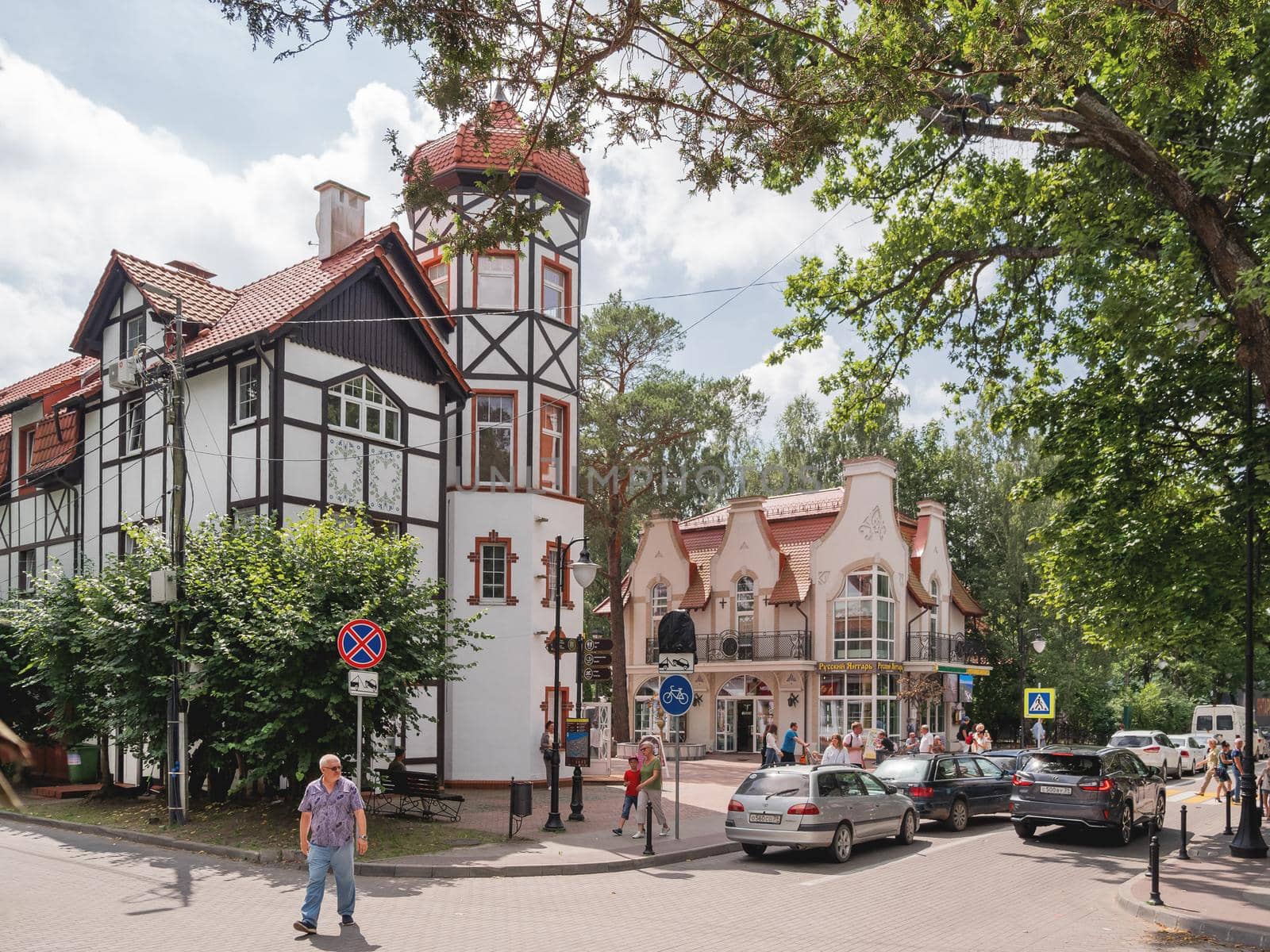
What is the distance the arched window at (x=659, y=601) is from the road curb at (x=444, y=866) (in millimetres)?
28659

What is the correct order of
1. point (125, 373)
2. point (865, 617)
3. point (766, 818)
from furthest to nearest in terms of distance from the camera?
1. point (865, 617)
2. point (125, 373)
3. point (766, 818)

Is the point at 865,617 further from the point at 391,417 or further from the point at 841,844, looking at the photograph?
the point at 841,844

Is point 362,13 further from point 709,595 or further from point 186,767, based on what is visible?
point 709,595

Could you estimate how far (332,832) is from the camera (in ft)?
34.9

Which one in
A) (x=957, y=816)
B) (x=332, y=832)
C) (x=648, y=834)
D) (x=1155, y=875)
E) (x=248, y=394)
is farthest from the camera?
(x=248, y=394)

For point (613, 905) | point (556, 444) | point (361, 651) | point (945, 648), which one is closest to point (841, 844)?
point (613, 905)

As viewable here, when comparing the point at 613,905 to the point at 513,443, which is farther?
the point at 513,443

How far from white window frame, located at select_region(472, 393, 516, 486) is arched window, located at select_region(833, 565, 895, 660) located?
59.8ft

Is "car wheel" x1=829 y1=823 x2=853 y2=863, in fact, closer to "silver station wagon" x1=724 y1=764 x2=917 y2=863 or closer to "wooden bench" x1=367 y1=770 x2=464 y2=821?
"silver station wagon" x1=724 y1=764 x2=917 y2=863

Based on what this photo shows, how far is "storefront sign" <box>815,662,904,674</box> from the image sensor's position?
39.8 metres

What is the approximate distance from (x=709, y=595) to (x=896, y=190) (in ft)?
92.0

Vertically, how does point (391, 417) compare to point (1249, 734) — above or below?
above

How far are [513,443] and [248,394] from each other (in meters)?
6.75

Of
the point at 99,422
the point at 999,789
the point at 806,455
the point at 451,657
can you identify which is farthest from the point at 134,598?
the point at 806,455
